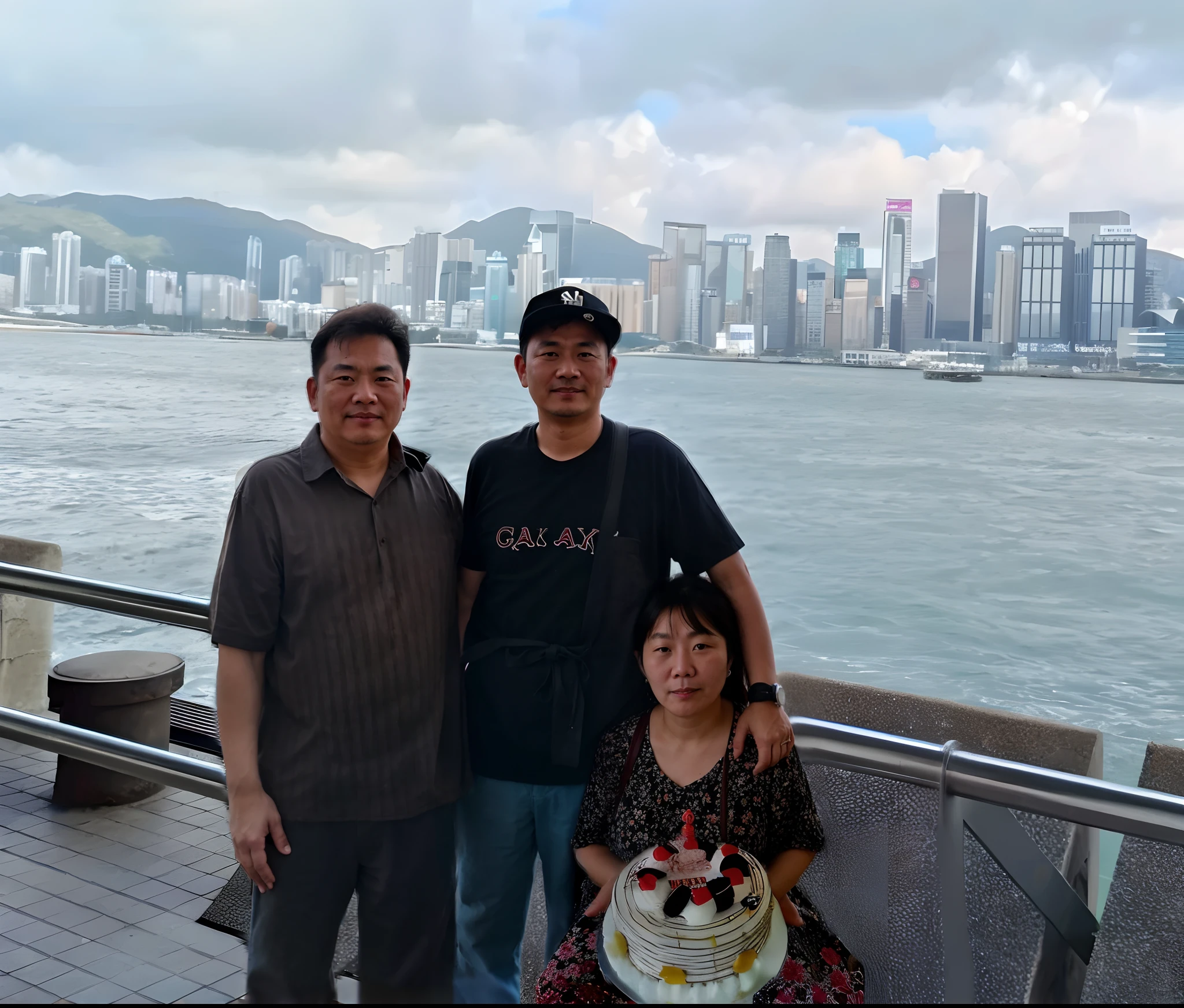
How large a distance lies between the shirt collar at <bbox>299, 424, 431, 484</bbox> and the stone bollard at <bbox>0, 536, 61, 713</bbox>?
102 inches

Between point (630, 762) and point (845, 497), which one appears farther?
point (845, 497)

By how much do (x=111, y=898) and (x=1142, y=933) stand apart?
2276mm

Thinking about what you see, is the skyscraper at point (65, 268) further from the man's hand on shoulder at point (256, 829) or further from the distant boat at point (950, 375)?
the distant boat at point (950, 375)

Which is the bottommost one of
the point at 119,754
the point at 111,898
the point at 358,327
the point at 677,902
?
the point at 111,898

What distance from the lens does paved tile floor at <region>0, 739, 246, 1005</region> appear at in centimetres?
219

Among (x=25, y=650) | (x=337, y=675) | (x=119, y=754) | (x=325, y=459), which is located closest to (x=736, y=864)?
(x=337, y=675)

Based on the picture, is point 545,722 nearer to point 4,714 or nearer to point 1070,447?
point 4,714

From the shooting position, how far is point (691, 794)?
1487mm

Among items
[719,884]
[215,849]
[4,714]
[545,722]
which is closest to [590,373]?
[545,722]

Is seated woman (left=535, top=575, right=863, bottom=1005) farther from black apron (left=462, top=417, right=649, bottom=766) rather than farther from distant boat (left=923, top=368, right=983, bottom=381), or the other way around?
distant boat (left=923, top=368, right=983, bottom=381)

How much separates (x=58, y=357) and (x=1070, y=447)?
197 feet

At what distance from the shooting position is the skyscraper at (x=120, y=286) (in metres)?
29.2

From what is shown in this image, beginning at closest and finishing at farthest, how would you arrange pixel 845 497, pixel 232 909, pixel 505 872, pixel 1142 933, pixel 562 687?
1. pixel 1142 933
2. pixel 562 687
3. pixel 505 872
4. pixel 232 909
5. pixel 845 497

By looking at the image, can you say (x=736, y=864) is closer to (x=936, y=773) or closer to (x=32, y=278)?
(x=936, y=773)
